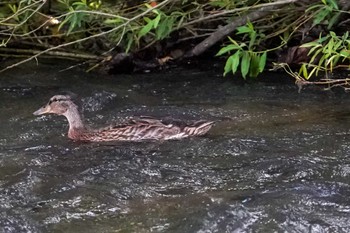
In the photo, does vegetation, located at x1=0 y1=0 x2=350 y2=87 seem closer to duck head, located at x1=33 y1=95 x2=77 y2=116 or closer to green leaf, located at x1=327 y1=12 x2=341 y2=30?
green leaf, located at x1=327 y1=12 x2=341 y2=30

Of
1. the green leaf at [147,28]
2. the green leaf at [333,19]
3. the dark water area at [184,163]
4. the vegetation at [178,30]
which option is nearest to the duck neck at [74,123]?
the dark water area at [184,163]

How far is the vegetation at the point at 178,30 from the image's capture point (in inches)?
356

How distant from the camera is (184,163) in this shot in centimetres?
729

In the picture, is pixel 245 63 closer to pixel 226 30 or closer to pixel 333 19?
pixel 333 19

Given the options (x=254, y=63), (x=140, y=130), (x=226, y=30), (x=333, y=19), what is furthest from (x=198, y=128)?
(x=226, y=30)

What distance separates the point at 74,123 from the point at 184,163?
1889 millimetres

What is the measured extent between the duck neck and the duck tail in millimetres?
1157

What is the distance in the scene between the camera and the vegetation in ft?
29.7

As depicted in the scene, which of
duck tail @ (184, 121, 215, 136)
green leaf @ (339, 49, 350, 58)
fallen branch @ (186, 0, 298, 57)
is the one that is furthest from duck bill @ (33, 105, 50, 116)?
green leaf @ (339, 49, 350, 58)

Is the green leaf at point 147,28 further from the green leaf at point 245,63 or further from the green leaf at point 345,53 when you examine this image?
the green leaf at point 345,53

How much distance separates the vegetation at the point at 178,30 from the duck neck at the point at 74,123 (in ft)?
2.52

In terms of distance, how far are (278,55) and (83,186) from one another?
457 centimetres

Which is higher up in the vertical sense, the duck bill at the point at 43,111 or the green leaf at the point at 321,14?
the green leaf at the point at 321,14

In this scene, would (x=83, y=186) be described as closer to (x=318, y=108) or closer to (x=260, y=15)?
(x=318, y=108)
